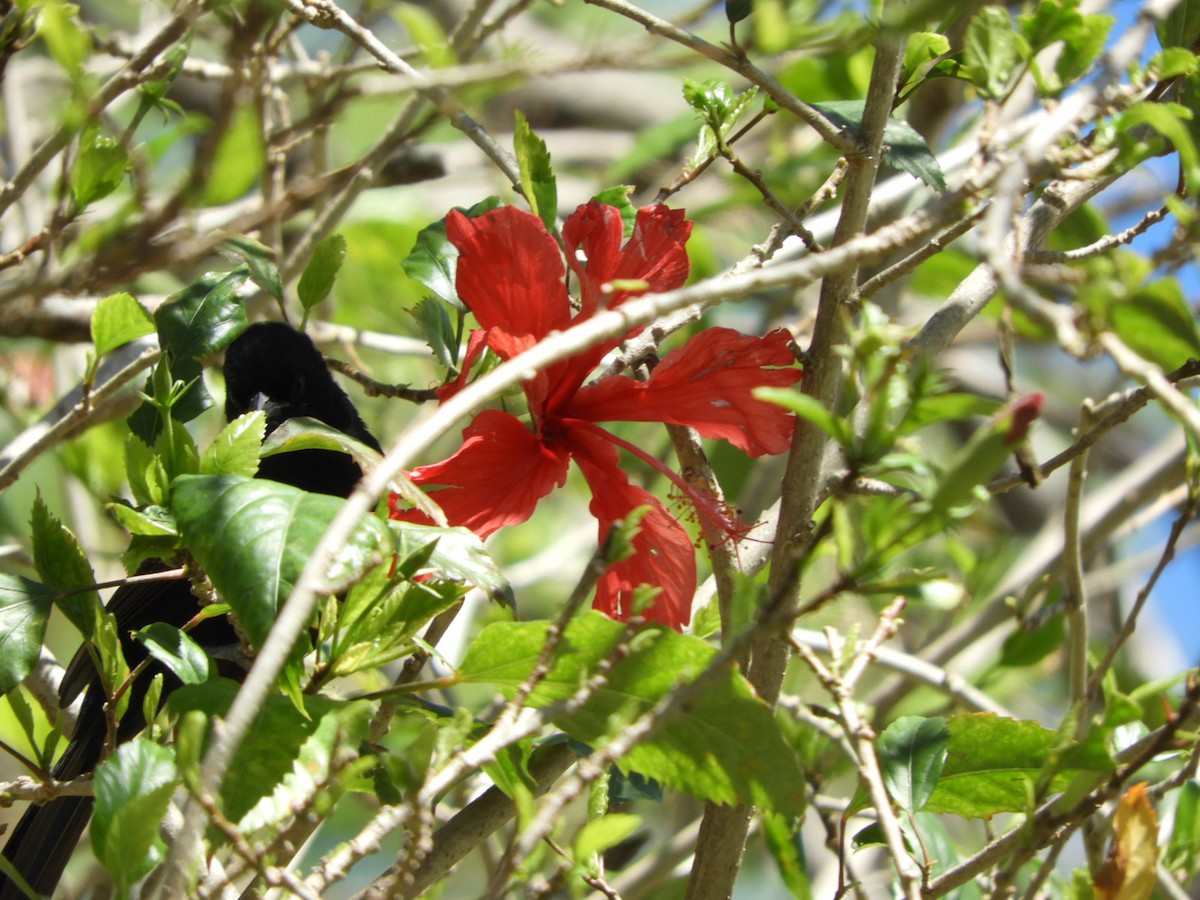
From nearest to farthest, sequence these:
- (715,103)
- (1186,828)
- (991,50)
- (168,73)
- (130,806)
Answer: (130,806)
(991,50)
(715,103)
(1186,828)
(168,73)

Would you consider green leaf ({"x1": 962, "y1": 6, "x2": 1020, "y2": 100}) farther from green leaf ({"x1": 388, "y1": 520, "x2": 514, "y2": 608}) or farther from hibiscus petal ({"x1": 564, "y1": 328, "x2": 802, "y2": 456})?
green leaf ({"x1": 388, "y1": 520, "x2": 514, "y2": 608})

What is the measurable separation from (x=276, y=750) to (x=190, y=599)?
3.81 ft

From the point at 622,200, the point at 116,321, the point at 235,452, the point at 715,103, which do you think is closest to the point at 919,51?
the point at 715,103

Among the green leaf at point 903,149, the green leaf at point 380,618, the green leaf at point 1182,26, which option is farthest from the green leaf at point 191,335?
the green leaf at point 1182,26

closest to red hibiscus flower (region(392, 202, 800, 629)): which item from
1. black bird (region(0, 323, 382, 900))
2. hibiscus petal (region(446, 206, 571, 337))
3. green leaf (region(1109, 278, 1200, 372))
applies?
hibiscus petal (region(446, 206, 571, 337))

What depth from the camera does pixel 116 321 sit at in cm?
155

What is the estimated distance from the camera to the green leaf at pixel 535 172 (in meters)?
1.41

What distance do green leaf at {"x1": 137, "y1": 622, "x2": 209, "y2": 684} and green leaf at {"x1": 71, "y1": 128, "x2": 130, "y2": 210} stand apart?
63cm

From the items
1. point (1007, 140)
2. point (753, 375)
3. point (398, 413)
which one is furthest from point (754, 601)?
point (398, 413)

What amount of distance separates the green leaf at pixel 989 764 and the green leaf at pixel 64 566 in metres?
0.99

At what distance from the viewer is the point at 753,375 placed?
1.39 metres

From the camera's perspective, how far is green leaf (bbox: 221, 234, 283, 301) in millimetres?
1637

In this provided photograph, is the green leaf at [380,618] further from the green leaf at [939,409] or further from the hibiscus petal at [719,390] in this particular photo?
the green leaf at [939,409]

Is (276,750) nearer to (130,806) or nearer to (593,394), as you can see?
(130,806)
